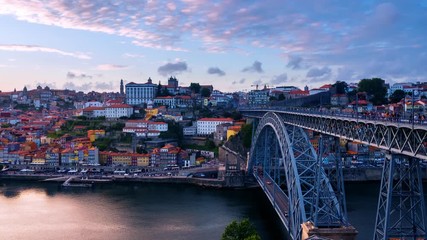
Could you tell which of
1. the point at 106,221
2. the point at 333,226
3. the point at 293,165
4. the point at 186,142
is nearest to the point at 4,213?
the point at 106,221

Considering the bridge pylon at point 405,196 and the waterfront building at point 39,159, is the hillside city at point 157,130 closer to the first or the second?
the waterfront building at point 39,159

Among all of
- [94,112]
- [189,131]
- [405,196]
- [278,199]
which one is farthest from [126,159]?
[405,196]

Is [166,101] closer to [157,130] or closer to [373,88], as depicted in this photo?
[157,130]

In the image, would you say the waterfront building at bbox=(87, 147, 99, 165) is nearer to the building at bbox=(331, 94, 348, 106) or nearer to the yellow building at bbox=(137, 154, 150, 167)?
the yellow building at bbox=(137, 154, 150, 167)

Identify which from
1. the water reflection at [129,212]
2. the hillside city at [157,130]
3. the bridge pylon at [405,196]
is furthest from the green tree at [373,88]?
the bridge pylon at [405,196]

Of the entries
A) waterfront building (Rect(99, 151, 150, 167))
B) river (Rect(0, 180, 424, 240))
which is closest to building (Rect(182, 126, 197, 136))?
waterfront building (Rect(99, 151, 150, 167))

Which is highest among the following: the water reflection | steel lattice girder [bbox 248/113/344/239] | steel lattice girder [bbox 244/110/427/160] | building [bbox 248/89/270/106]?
building [bbox 248/89/270/106]

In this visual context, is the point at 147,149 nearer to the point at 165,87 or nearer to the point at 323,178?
the point at 165,87
